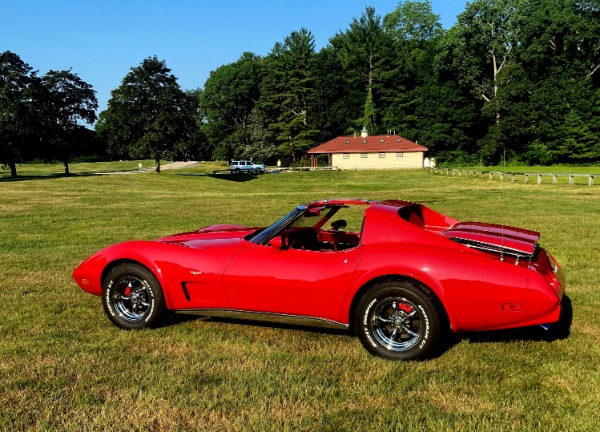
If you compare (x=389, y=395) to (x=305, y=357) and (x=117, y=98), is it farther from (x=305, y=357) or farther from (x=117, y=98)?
(x=117, y=98)

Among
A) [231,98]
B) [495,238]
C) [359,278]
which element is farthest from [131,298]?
[231,98]

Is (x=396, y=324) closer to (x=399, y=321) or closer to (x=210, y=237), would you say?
(x=399, y=321)

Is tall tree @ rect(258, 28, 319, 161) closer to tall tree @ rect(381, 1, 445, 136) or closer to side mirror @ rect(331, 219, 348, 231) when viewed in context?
tall tree @ rect(381, 1, 445, 136)

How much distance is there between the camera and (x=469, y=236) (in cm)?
489

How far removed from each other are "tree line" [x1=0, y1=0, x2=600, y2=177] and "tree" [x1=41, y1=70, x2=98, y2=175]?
5.7 inches

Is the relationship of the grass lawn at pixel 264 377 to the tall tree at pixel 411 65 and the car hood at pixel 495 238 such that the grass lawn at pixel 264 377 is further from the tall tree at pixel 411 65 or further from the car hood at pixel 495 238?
the tall tree at pixel 411 65

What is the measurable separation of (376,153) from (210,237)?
226 feet

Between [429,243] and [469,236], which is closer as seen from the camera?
[429,243]

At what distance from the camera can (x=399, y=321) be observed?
4438 mm

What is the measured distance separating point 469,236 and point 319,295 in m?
1.61

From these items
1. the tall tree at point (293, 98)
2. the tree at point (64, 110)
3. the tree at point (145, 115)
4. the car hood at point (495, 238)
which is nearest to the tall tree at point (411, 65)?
the tall tree at point (293, 98)

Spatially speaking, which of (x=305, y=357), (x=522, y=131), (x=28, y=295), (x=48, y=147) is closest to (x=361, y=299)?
(x=305, y=357)

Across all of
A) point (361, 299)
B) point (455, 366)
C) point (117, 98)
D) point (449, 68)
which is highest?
point (449, 68)

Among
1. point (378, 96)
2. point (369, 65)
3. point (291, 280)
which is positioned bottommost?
point (291, 280)
